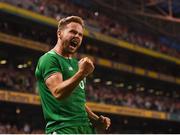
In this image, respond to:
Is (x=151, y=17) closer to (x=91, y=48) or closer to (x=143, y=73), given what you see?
(x=143, y=73)

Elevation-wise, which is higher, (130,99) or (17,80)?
(130,99)

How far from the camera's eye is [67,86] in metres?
2.96

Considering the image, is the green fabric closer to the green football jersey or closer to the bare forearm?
the green football jersey

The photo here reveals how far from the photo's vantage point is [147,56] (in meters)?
31.8

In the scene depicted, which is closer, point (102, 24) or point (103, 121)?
point (103, 121)

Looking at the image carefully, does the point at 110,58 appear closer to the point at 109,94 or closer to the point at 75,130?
the point at 109,94

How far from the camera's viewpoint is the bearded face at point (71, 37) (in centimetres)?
323

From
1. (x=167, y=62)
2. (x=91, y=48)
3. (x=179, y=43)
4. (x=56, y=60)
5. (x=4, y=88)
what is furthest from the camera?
(x=179, y=43)

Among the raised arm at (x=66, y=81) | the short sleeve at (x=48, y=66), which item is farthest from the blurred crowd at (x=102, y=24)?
the raised arm at (x=66, y=81)

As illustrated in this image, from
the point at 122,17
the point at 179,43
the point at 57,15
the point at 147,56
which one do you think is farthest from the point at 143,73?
the point at 57,15

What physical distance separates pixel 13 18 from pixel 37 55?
292 centimetres

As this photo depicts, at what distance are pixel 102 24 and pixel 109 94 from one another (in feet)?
14.5

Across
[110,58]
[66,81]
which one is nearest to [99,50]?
[110,58]

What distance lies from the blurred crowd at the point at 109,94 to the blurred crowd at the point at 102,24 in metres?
3.33
